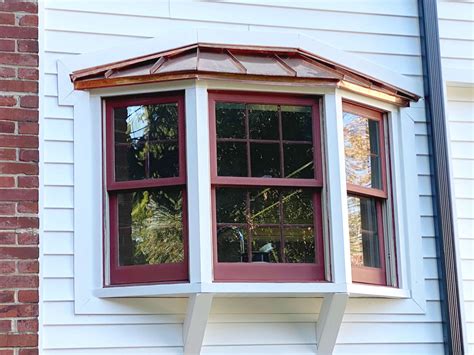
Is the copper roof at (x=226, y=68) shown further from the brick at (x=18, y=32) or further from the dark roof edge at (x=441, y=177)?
the dark roof edge at (x=441, y=177)

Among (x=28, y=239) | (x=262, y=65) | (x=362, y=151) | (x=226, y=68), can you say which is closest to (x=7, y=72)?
(x=28, y=239)

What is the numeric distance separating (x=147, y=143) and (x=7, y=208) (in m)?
0.96

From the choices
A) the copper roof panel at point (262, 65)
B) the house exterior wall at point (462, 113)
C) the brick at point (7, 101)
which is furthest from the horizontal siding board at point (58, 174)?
the house exterior wall at point (462, 113)

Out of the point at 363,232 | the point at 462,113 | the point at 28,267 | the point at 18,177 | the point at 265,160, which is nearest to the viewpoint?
the point at 28,267

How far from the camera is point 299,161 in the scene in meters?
6.43

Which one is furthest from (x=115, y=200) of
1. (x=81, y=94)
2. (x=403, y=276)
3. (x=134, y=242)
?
(x=403, y=276)

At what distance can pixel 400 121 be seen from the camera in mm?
6957

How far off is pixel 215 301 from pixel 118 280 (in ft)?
2.05

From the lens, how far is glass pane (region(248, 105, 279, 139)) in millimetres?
6410

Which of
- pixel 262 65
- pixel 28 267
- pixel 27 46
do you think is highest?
pixel 27 46

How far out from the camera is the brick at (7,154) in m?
6.15

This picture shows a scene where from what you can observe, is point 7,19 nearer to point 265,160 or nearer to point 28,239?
point 28,239

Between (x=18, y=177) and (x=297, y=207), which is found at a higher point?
(x=18, y=177)

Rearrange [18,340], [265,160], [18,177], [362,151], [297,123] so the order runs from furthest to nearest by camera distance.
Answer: [362,151]
[297,123]
[265,160]
[18,177]
[18,340]
